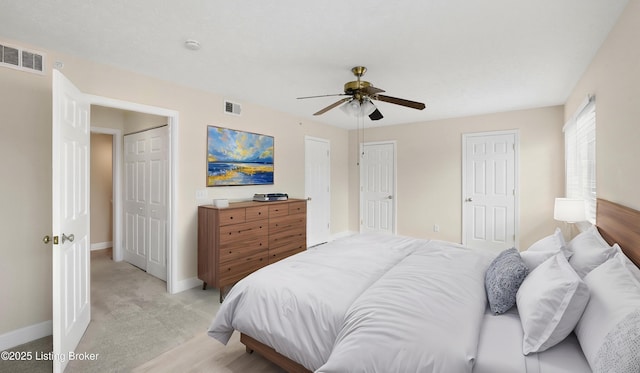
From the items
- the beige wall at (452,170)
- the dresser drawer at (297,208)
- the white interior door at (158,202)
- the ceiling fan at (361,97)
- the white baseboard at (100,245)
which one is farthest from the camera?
the white baseboard at (100,245)

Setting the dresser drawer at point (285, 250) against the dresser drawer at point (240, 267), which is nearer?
the dresser drawer at point (240, 267)

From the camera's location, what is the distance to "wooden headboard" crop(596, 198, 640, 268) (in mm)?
1567

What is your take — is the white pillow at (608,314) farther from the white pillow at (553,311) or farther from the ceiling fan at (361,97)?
the ceiling fan at (361,97)

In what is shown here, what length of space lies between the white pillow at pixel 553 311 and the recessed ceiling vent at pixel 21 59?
3.79m

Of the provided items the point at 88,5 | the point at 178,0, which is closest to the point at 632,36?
the point at 178,0

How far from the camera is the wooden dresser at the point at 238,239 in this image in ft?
10.2

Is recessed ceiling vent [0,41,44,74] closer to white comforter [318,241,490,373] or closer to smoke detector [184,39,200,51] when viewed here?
smoke detector [184,39,200,51]

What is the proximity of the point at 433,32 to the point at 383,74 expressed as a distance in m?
0.84

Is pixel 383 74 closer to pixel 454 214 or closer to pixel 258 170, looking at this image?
pixel 258 170

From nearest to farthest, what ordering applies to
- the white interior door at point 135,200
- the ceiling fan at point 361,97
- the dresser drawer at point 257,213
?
1. the ceiling fan at point 361,97
2. the dresser drawer at point 257,213
3. the white interior door at point 135,200

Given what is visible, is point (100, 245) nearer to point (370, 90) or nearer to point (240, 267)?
point (240, 267)

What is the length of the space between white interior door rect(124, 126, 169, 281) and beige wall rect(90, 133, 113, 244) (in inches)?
43.6

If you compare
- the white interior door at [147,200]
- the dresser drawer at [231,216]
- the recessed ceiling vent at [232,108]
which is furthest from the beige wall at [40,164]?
the dresser drawer at [231,216]

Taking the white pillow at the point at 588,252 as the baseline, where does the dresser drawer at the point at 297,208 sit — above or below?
Result: above
